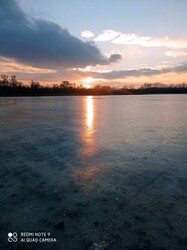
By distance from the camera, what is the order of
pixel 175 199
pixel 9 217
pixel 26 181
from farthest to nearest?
1. pixel 26 181
2. pixel 175 199
3. pixel 9 217

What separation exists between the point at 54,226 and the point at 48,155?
290 centimetres

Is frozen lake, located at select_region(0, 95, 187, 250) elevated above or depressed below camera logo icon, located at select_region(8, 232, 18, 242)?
above

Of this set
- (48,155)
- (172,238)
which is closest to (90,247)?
(172,238)

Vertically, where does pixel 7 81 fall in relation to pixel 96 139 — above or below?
above

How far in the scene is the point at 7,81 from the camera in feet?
305

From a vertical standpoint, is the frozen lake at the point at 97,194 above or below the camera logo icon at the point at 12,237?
above

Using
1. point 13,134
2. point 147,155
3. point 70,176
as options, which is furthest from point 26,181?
point 13,134

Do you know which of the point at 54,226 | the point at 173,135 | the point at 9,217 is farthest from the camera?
the point at 173,135

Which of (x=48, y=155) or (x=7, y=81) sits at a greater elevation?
(x=7, y=81)

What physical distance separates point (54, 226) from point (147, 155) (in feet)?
11.1

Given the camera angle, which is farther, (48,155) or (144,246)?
(48,155)

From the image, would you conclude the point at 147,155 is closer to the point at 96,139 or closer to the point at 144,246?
the point at 96,139

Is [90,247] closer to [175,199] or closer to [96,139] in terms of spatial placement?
[175,199]

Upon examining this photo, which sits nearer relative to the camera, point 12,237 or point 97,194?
point 12,237
